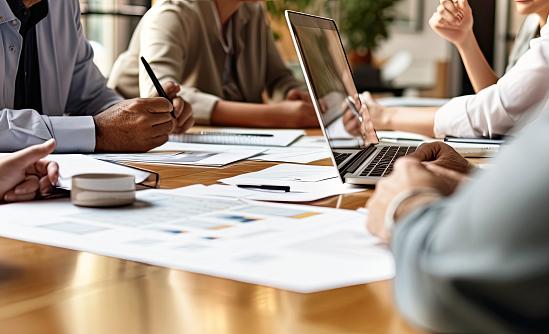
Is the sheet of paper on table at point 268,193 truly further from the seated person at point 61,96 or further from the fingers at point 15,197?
the seated person at point 61,96

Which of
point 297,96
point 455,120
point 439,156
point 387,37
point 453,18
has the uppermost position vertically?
point 453,18

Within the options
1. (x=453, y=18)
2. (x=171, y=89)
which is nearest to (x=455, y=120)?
(x=453, y=18)

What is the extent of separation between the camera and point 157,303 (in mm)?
659

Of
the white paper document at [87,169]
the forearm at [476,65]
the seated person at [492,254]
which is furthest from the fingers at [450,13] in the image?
the seated person at [492,254]

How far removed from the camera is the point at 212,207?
1063mm

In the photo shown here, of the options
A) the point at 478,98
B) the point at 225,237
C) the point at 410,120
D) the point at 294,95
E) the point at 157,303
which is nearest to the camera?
the point at 157,303

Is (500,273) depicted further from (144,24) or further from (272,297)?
(144,24)

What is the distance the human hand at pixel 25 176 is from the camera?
1.10 meters

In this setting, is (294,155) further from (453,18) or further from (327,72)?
(453,18)

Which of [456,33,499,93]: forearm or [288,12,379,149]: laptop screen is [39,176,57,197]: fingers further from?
[456,33,499,93]: forearm

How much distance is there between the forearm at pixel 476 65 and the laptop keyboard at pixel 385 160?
71 centimetres

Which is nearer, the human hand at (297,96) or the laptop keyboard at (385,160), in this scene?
the laptop keyboard at (385,160)

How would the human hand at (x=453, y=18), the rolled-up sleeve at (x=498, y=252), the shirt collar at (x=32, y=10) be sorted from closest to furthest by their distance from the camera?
the rolled-up sleeve at (x=498, y=252) < the shirt collar at (x=32, y=10) < the human hand at (x=453, y=18)

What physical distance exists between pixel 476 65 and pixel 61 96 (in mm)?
1159
